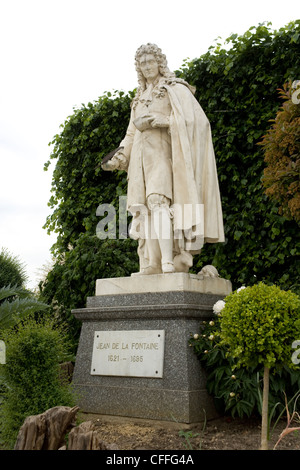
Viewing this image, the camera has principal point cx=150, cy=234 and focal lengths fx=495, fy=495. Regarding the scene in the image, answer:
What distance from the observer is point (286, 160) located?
494 centimetres

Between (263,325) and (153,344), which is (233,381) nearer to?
(153,344)

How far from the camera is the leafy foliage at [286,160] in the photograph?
4777 millimetres

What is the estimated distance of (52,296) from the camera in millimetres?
7035

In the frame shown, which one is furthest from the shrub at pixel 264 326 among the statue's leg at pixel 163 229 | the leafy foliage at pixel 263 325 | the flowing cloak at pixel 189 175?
the flowing cloak at pixel 189 175

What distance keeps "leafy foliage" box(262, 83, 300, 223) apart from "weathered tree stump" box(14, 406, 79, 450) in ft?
10.1

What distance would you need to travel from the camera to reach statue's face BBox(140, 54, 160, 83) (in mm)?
4727

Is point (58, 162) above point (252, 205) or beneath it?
above

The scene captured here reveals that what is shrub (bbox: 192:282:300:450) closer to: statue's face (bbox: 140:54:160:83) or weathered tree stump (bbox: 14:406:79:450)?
weathered tree stump (bbox: 14:406:79:450)

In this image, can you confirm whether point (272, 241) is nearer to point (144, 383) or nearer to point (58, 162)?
point (144, 383)

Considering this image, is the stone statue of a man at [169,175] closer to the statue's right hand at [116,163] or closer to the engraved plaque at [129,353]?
the statue's right hand at [116,163]

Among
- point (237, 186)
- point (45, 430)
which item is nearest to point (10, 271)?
point (237, 186)

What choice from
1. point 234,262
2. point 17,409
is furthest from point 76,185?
point 17,409

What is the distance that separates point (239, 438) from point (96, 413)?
1.35 metres

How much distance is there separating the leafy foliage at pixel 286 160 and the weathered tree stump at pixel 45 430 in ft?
10.1
